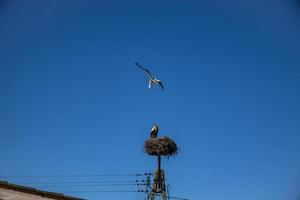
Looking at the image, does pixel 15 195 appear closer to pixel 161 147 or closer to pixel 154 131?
pixel 161 147

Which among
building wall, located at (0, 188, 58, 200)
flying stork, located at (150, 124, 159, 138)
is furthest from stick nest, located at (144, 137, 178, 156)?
building wall, located at (0, 188, 58, 200)

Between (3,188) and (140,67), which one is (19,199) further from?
(140,67)

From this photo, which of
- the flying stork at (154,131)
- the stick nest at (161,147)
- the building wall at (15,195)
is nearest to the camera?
the building wall at (15,195)

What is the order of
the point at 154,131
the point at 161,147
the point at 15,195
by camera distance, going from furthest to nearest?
the point at 154,131 < the point at 161,147 < the point at 15,195

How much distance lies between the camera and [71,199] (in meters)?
15.1

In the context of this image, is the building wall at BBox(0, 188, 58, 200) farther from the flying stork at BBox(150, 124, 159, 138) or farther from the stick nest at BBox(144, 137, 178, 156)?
the flying stork at BBox(150, 124, 159, 138)

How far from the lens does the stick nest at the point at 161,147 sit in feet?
84.3

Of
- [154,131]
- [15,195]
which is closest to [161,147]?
[154,131]

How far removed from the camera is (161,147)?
84.2ft

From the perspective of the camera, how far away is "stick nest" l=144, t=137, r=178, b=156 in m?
25.7

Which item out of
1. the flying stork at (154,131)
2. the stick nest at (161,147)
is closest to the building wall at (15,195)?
the stick nest at (161,147)

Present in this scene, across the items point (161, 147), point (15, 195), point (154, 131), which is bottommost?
point (15, 195)

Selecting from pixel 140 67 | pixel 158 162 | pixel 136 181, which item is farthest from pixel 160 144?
pixel 140 67

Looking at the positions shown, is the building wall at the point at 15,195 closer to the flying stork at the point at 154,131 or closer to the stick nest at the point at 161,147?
the stick nest at the point at 161,147
